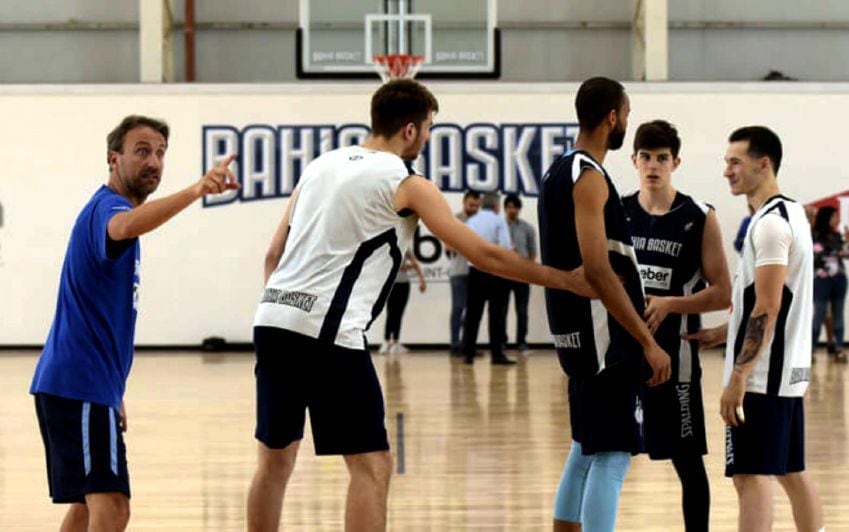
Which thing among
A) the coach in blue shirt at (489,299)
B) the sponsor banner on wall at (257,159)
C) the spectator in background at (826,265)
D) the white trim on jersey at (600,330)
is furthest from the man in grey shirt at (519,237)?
the white trim on jersey at (600,330)

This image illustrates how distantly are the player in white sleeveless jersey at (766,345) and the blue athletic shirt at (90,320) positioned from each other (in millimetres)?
2050

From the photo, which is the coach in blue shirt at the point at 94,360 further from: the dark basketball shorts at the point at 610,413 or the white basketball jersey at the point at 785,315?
the white basketball jersey at the point at 785,315

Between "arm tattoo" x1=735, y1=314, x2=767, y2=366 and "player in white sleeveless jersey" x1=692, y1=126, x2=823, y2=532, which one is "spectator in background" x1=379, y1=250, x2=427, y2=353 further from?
"arm tattoo" x1=735, y1=314, x2=767, y2=366

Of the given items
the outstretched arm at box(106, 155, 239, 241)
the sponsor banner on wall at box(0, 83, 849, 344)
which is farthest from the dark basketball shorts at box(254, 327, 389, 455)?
the sponsor banner on wall at box(0, 83, 849, 344)

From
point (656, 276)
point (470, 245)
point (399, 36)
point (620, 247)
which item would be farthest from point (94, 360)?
point (399, 36)

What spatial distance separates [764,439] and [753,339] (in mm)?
354

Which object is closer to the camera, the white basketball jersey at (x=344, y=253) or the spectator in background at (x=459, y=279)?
the white basketball jersey at (x=344, y=253)

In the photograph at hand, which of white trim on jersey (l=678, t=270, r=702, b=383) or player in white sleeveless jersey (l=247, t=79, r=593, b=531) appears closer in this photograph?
player in white sleeveless jersey (l=247, t=79, r=593, b=531)

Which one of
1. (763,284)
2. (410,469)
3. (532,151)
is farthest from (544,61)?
(763,284)

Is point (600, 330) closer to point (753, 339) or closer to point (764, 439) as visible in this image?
point (753, 339)

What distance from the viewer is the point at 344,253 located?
443cm

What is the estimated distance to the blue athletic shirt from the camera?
4188mm

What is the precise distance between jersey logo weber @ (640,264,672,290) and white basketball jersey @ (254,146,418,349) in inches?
52.3

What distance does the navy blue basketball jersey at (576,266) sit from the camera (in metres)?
4.55
